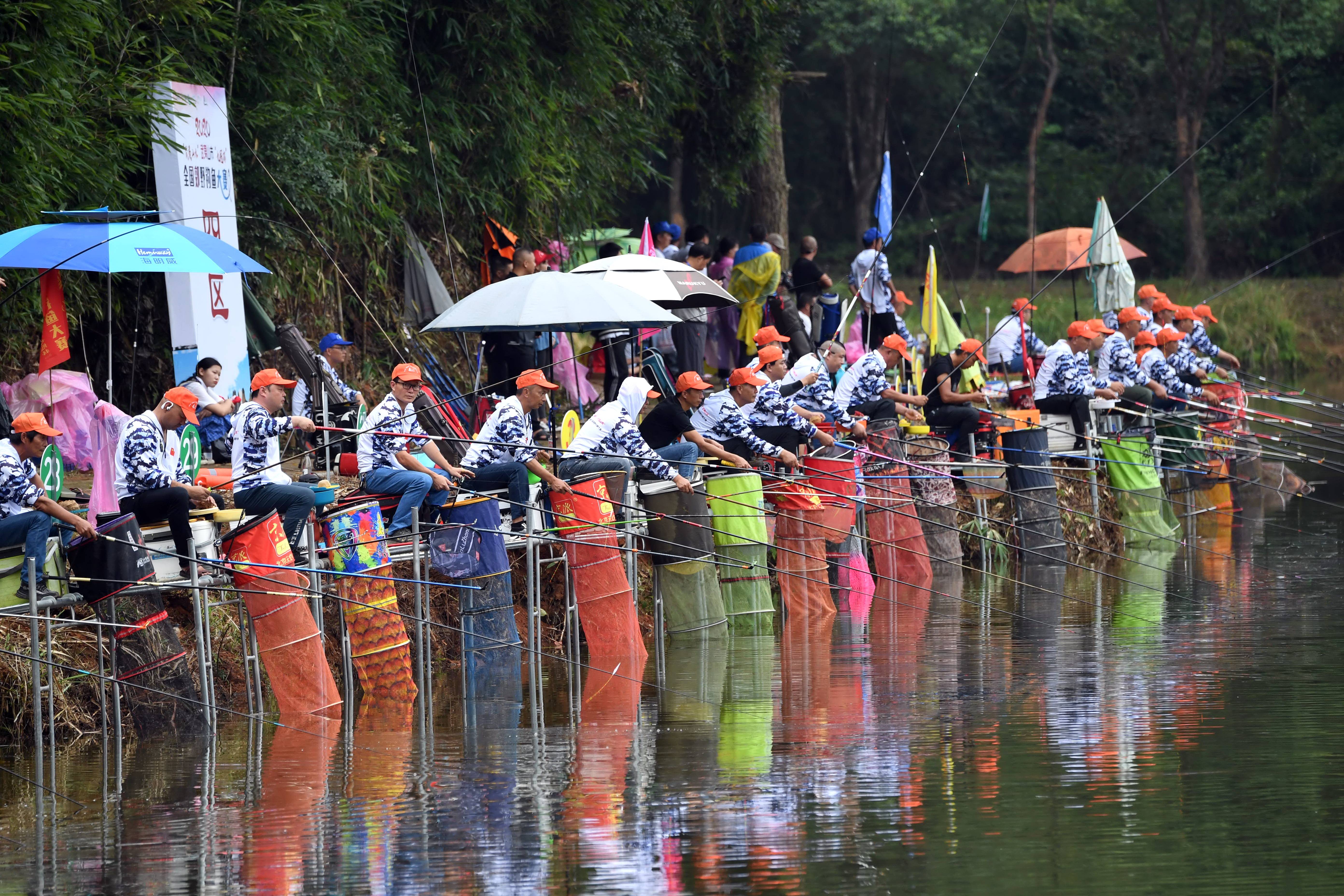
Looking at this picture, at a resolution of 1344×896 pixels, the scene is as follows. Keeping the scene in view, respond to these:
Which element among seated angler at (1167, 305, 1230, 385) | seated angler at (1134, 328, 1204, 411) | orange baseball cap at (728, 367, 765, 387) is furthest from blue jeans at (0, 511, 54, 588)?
seated angler at (1167, 305, 1230, 385)

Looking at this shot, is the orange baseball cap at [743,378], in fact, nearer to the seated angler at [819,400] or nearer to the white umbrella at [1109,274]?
the seated angler at [819,400]

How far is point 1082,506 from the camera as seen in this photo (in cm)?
1955

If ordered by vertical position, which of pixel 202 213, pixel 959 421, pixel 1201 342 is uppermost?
pixel 202 213

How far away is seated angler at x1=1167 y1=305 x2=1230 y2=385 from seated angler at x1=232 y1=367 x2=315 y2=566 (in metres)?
12.1

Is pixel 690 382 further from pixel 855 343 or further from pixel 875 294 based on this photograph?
pixel 855 343

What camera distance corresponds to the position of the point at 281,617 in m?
11.8

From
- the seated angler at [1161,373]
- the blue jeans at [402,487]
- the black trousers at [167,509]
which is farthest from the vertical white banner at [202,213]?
the seated angler at [1161,373]

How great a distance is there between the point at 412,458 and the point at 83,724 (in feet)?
8.27

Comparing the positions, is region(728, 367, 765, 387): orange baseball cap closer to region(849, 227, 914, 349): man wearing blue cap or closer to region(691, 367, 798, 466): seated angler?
region(691, 367, 798, 466): seated angler

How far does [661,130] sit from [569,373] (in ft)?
22.7

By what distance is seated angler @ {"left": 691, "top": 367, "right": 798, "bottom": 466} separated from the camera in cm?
1523

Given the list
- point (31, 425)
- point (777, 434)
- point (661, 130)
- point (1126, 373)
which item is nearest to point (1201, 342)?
point (1126, 373)

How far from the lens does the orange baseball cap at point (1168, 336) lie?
22000mm

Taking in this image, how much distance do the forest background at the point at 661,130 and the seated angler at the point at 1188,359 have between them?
10.7 feet
